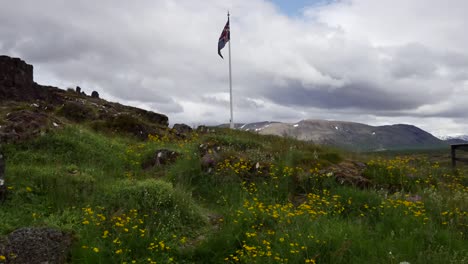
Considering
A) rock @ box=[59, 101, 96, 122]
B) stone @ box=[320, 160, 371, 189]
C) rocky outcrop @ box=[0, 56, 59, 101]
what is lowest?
stone @ box=[320, 160, 371, 189]

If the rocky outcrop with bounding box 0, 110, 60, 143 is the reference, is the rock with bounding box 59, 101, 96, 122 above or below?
above

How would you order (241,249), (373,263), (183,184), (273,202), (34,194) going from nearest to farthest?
1. (373,263)
2. (241,249)
3. (34,194)
4. (273,202)
5. (183,184)

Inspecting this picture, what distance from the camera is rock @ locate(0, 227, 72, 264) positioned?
17.3ft

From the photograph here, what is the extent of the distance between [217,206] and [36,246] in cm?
370

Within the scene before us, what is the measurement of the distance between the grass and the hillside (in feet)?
0.08

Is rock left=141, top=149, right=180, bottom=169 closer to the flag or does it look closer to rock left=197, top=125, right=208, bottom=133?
rock left=197, top=125, right=208, bottom=133

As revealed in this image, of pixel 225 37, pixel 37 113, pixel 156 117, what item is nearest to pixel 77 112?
pixel 156 117

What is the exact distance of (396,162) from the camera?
11.7 m

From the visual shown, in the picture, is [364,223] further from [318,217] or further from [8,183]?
[8,183]

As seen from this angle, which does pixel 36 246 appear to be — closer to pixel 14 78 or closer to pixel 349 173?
pixel 349 173

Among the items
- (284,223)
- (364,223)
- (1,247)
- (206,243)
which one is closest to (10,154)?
(1,247)

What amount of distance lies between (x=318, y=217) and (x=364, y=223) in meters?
0.92

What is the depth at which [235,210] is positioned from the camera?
721 cm

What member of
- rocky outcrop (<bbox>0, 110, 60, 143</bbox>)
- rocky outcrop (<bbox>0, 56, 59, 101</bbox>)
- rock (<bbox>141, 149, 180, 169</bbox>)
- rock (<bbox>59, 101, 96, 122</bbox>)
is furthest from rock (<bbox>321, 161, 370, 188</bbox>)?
rocky outcrop (<bbox>0, 56, 59, 101</bbox>)
